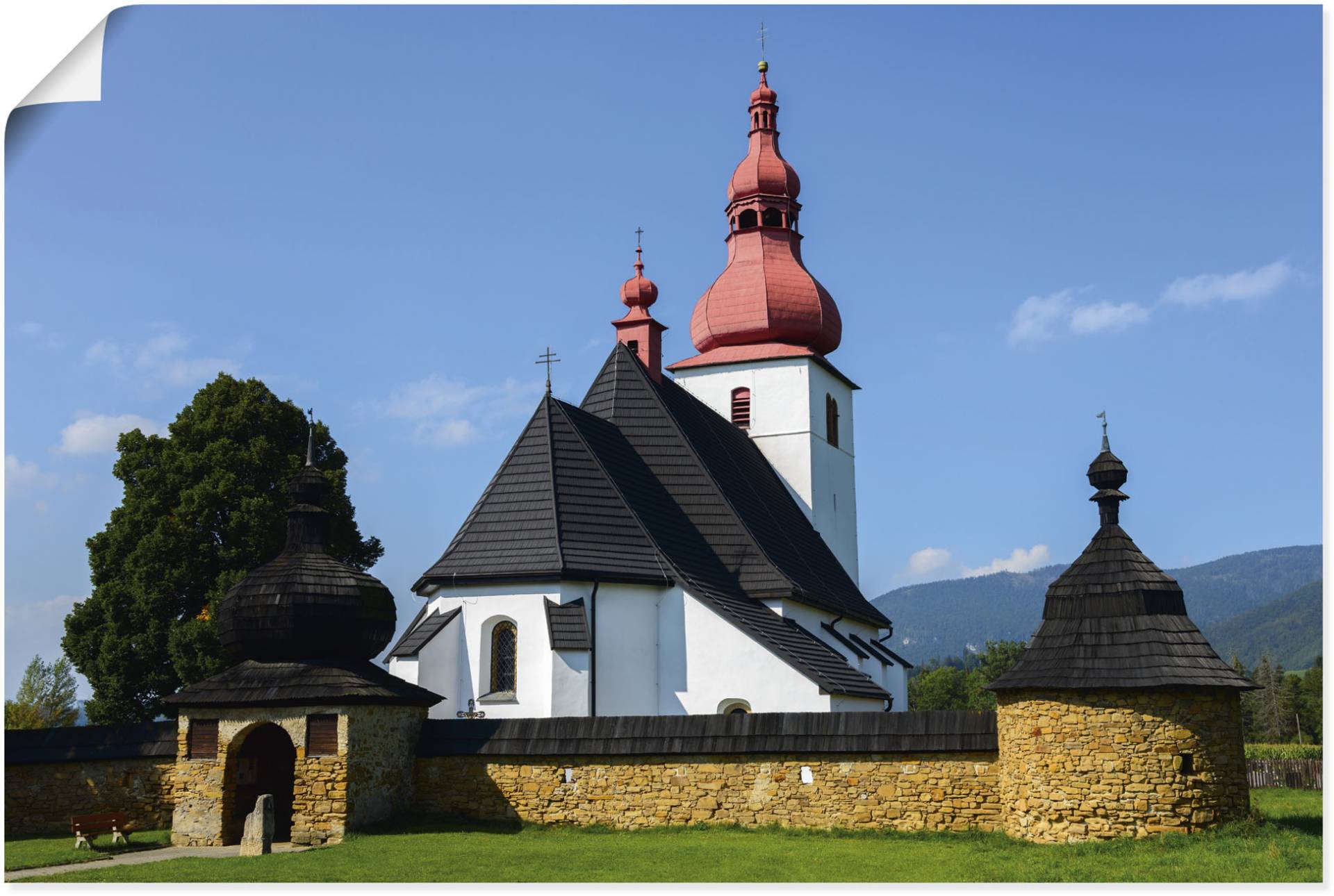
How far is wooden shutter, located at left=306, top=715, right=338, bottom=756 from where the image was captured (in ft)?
58.3

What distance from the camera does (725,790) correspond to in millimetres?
17734

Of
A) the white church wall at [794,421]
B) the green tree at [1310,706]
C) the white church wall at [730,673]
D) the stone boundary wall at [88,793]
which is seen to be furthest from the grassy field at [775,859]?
the green tree at [1310,706]

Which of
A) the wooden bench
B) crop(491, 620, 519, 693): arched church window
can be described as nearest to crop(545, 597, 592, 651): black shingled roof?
crop(491, 620, 519, 693): arched church window

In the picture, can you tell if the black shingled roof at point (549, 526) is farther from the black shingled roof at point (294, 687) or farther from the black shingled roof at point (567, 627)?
the black shingled roof at point (294, 687)

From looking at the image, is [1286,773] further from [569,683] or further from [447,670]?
[447,670]

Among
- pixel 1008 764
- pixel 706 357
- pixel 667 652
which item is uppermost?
pixel 706 357

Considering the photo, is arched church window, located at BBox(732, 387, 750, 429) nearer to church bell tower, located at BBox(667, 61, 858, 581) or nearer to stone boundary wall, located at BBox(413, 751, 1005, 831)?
church bell tower, located at BBox(667, 61, 858, 581)

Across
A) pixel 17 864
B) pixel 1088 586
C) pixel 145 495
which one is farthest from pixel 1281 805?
pixel 145 495

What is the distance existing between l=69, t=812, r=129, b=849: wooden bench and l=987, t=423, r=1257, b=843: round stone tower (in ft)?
37.7

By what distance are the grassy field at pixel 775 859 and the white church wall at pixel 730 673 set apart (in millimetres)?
6662

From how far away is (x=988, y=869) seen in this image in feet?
46.0

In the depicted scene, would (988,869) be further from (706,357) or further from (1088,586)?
(706,357)

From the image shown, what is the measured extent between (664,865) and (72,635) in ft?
64.6

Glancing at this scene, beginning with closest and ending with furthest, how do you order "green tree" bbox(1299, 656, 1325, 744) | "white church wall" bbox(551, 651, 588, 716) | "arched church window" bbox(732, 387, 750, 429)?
"white church wall" bbox(551, 651, 588, 716) → "arched church window" bbox(732, 387, 750, 429) → "green tree" bbox(1299, 656, 1325, 744)
